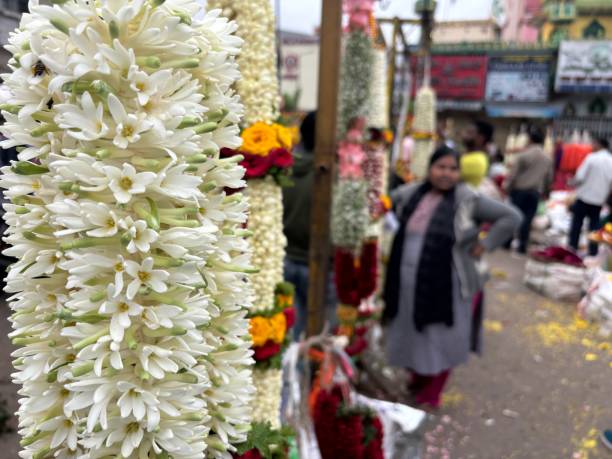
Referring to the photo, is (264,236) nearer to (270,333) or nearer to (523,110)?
(270,333)

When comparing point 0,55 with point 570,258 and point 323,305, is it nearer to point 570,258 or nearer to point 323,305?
point 323,305

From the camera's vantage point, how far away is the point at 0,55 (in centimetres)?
135

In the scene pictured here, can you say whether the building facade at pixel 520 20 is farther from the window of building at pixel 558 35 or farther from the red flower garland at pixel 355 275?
the red flower garland at pixel 355 275

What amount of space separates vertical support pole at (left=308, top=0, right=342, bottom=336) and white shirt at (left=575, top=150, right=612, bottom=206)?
5.77m

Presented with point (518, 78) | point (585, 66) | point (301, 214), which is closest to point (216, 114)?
point (301, 214)

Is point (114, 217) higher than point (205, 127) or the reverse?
the reverse

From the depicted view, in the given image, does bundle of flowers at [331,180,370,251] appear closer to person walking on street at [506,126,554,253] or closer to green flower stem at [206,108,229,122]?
green flower stem at [206,108,229,122]

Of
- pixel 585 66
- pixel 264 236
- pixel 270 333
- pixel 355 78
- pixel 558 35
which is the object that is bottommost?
pixel 270 333

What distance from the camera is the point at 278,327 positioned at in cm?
187

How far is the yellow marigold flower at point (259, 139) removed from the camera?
5.71 ft

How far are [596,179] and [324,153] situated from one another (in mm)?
5980

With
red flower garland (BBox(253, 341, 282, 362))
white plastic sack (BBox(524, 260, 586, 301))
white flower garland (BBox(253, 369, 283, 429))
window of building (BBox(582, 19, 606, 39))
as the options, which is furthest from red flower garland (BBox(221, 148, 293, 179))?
window of building (BBox(582, 19, 606, 39))

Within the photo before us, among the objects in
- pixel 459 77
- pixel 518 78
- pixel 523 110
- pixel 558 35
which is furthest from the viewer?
pixel 459 77

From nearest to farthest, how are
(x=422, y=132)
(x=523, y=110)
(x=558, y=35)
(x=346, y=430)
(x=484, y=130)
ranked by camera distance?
(x=346, y=430) < (x=484, y=130) < (x=422, y=132) < (x=523, y=110) < (x=558, y=35)
